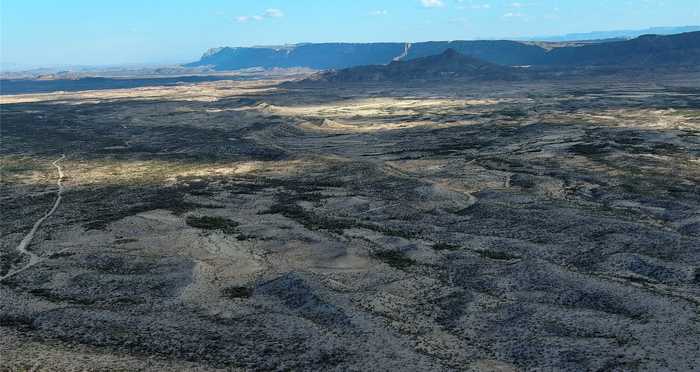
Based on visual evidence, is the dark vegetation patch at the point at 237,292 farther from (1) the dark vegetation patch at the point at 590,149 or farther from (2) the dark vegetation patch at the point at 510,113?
(2) the dark vegetation patch at the point at 510,113

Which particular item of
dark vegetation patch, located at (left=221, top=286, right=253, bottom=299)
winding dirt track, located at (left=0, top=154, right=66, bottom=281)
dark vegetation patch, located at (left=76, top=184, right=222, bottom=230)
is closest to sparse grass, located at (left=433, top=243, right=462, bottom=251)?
dark vegetation patch, located at (left=221, top=286, right=253, bottom=299)

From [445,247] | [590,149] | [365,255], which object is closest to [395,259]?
[365,255]

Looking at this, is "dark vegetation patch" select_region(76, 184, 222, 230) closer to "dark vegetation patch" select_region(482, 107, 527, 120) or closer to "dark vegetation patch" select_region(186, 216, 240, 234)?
"dark vegetation patch" select_region(186, 216, 240, 234)

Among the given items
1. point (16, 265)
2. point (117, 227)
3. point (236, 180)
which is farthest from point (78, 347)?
point (236, 180)

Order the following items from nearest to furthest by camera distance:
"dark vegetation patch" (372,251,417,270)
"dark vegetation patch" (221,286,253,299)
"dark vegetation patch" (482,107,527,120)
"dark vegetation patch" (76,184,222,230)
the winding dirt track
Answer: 1. "dark vegetation patch" (221,286,253,299)
2. "dark vegetation patch" (372,251,417,270)
3. the winding dirt track
4. "dark vegetation patch" (76,184,222,230)
5. "dark vegetation patch" (482,107,527,120)

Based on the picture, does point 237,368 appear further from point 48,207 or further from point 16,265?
point 48,207

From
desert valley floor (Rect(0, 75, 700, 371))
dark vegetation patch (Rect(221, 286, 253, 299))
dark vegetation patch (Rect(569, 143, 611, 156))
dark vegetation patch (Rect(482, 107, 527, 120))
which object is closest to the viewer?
desert valley floor (Rect(0, 75, 700, 371))
